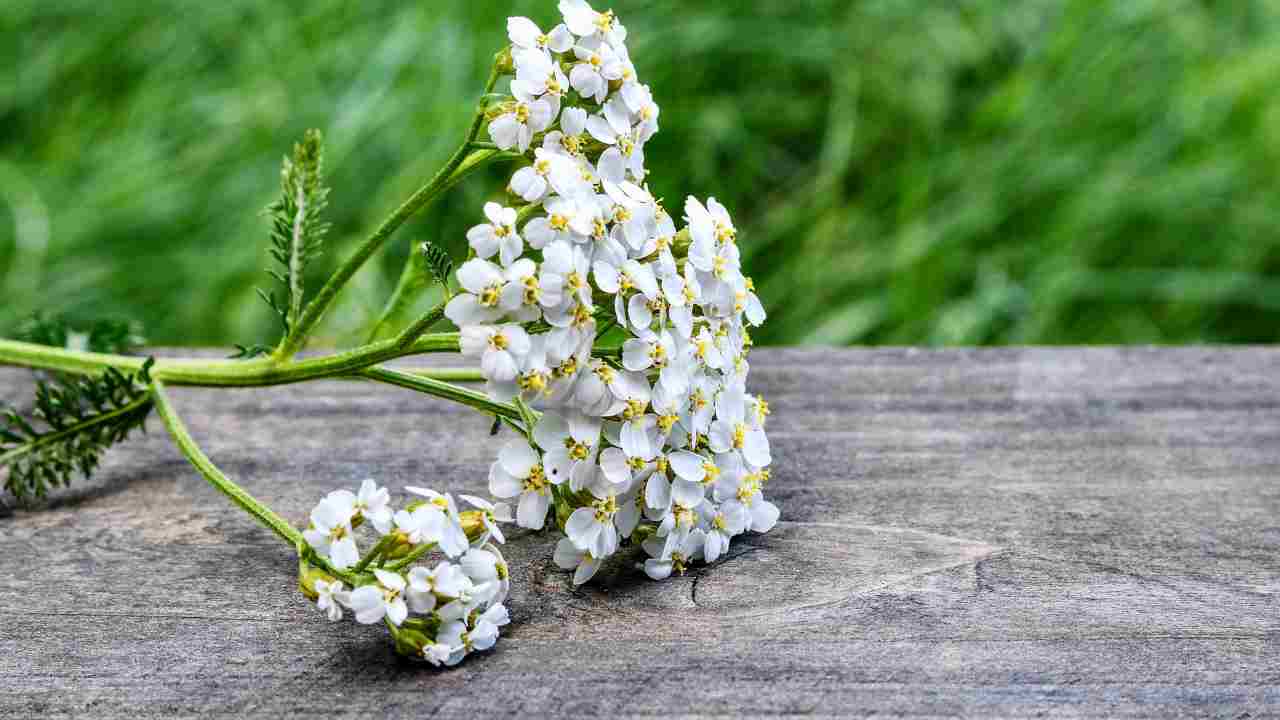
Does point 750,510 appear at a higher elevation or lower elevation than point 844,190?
lower

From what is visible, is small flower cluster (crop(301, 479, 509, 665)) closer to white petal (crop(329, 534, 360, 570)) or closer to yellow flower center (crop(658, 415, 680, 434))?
white petal (crop(329, 534, 360, 570))

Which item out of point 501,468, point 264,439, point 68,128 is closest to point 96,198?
point 68,128

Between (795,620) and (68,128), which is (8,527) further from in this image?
(68,128)

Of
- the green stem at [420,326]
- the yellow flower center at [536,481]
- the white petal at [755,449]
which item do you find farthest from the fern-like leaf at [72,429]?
the white petal at [755,449]

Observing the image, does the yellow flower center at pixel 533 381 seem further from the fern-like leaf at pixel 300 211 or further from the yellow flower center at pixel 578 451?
the fern-like leaf at pixel 300 211

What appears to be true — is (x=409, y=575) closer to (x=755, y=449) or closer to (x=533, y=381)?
(x=533, y=381)

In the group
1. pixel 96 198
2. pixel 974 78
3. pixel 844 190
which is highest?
pixel 974 78
